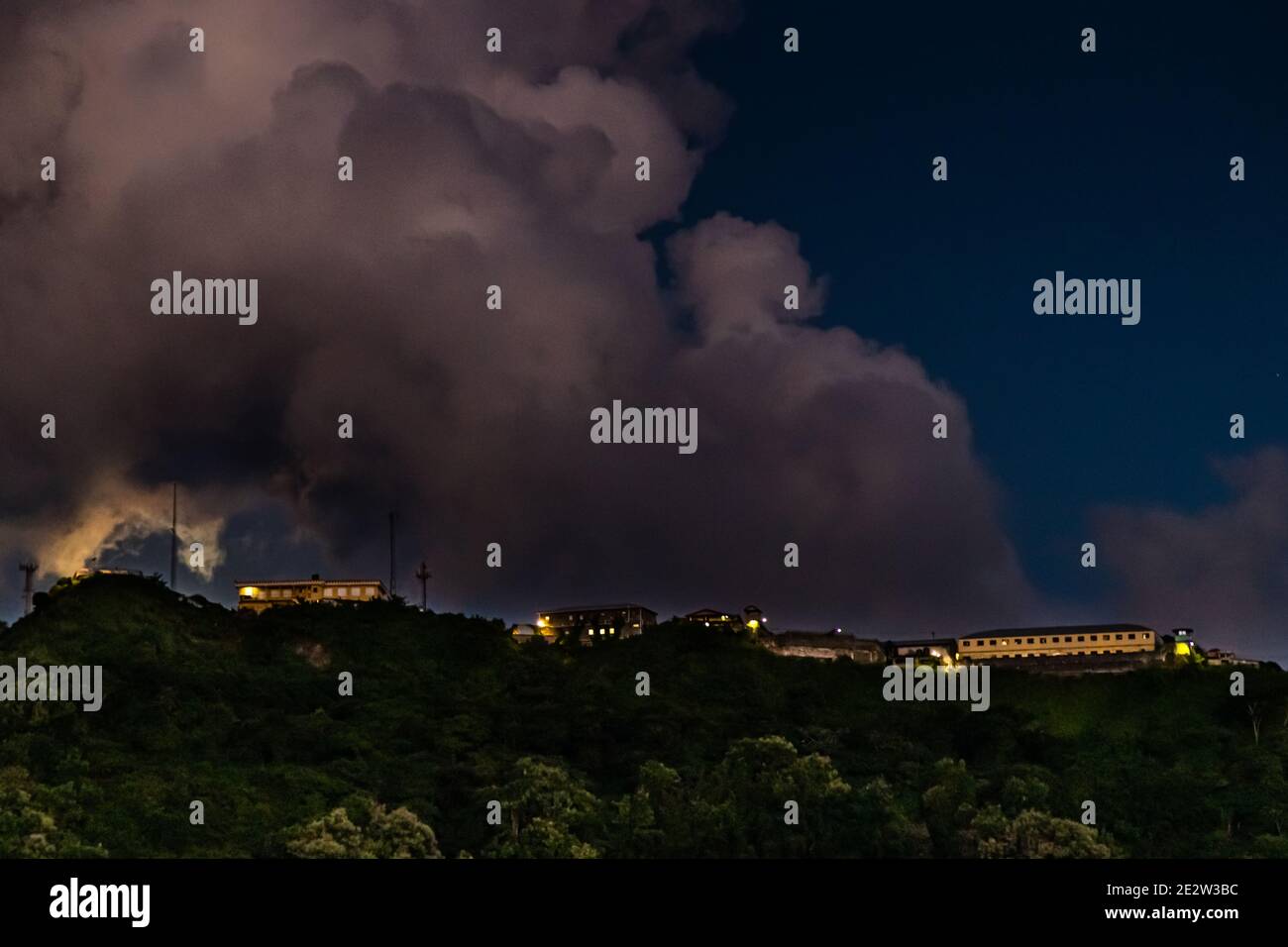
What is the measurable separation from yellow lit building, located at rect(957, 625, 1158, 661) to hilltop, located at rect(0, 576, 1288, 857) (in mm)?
11871

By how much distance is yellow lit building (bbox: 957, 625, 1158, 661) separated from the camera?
79938 millimetres

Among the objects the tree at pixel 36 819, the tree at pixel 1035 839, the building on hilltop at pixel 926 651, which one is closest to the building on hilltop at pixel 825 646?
the building on hilltop at pixel 926 651

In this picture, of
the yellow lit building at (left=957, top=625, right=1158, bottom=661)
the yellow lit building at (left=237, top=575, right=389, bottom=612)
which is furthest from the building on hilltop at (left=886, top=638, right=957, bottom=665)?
the yellow lit building at (left=237, top=575, right=389, bottom=612)

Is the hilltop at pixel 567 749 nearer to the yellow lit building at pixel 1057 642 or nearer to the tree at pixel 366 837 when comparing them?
the tree at pixel 366 837

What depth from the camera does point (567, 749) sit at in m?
53.5

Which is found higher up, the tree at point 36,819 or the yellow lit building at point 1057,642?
the yellow lit building at point 1057,642

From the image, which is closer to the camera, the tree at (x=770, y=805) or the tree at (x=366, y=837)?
the tree at (x=366, y=837)

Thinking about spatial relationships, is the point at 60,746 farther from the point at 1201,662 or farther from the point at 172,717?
the point at 1201,662

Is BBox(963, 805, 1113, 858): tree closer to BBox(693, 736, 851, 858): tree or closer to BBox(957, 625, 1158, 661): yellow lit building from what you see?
BBox(693, 736, 851, 858): tree

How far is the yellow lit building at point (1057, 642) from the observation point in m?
79.9

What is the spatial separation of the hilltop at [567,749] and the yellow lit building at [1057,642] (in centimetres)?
1187

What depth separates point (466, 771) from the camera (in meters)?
48.2

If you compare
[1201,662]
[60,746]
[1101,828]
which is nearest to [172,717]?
[60,746]
